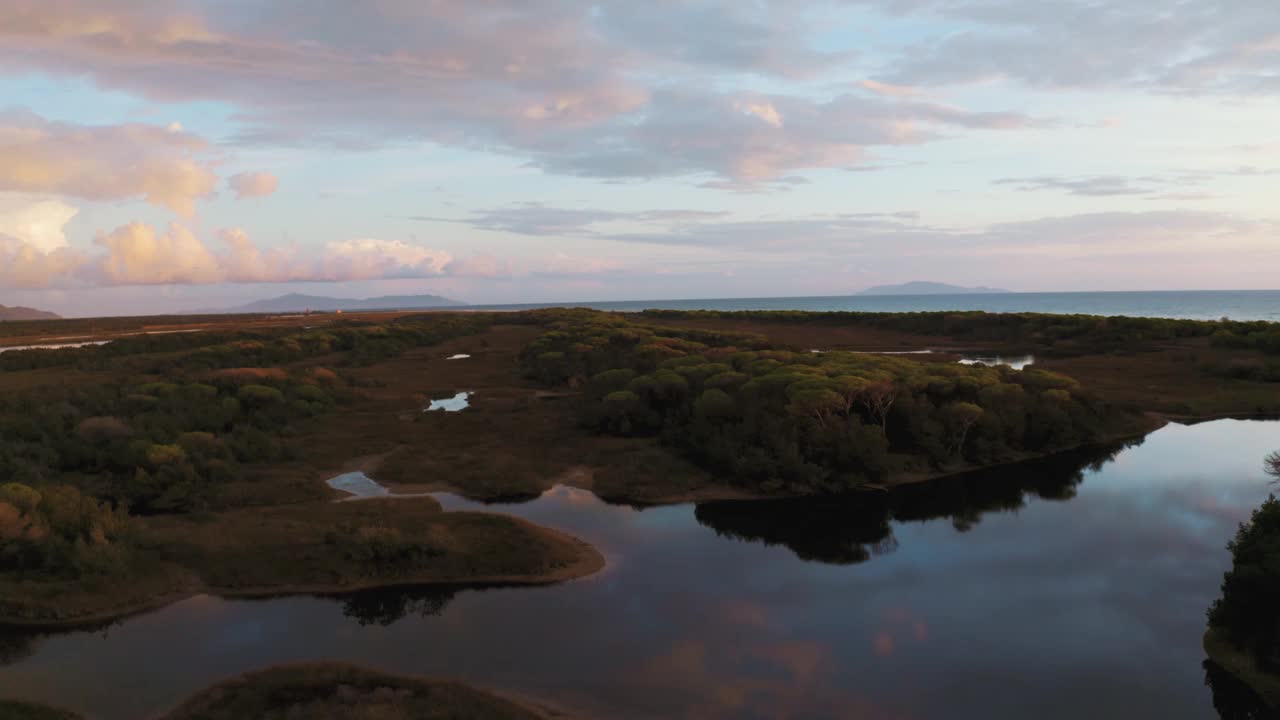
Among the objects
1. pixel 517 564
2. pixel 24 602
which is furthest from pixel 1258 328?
pixel 24 602

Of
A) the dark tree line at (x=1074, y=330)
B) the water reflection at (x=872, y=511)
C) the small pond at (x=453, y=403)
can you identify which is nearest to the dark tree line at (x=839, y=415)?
the water reflection at (x=872, y=511)

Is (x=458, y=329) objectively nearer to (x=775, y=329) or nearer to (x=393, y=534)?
(x=775, y=329)

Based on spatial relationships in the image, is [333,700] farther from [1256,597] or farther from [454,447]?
[454,447]

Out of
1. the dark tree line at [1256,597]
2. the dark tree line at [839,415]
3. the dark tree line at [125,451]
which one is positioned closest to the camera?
the dark tree line at [1256,597]

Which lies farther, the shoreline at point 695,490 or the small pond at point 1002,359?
the small pond at point 1002,359

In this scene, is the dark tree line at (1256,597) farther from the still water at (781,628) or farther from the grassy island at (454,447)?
the grassy island at (454,447)

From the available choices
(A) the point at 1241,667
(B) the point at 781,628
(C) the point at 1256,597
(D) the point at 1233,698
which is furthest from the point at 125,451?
(C) the point at 1256,597
